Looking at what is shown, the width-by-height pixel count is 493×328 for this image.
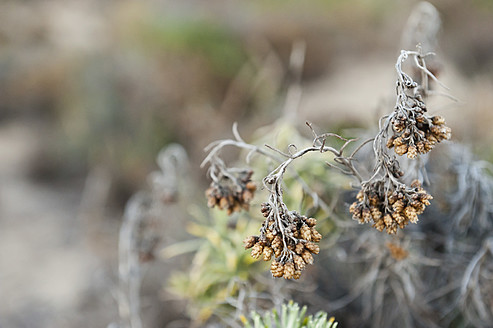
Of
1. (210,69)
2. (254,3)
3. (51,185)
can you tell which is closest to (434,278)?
(210,69)

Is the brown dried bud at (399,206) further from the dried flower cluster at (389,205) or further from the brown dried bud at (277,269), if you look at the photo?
the brown dried bud at (277,269)

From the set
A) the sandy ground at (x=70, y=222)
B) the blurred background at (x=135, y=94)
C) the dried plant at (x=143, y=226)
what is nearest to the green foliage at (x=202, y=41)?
the blurred background at (x=135, y=94)

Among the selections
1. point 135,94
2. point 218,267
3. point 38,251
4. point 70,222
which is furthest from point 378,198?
point 135,94

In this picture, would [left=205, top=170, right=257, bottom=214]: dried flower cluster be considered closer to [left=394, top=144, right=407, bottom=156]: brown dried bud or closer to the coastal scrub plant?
the coastal scrub plant

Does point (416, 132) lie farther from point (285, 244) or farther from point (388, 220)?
point (285, 244)

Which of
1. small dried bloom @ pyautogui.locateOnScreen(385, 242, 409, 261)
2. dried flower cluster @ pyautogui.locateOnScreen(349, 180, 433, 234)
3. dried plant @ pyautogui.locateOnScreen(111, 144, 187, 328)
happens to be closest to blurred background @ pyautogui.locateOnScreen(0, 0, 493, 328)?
dried plant @ pyautogui.locateOnScreen(111, 144, 187, 328)
